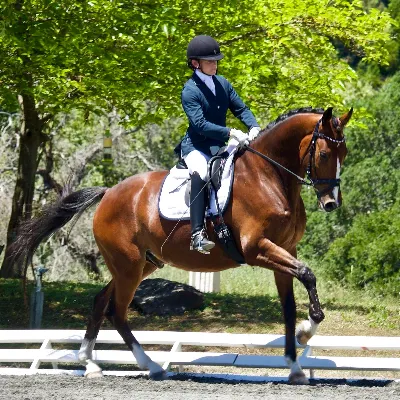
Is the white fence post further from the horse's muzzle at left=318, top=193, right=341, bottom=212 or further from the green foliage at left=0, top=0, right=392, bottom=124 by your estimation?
the horse's muzzle at left=318, top=193, right=341, bottom=212

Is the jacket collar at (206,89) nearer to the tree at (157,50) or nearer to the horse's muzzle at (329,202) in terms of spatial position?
the horse's muzzle at (329,202)

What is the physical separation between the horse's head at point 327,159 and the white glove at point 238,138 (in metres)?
0.60

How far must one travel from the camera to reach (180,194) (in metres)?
8.30

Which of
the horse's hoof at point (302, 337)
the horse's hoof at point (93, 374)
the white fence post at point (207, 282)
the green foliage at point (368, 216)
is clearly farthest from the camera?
the white fence post at point (207, 282)

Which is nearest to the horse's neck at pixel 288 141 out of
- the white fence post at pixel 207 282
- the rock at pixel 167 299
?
the rock at pixel 167 299

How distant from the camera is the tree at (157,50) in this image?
Answer: 1220 cm

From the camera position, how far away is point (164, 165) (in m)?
A: 22.3

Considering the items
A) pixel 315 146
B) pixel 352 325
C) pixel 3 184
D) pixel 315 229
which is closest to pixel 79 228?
pixel 3 184

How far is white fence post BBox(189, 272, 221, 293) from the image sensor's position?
1580cm

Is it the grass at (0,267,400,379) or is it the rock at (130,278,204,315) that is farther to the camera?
the rock at (130,278,204,315)

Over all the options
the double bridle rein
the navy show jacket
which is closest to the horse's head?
the double bridle rein

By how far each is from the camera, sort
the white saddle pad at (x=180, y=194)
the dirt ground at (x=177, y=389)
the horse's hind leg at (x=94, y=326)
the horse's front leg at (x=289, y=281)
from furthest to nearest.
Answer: the horse's hind leg at (x=94, y=326)
the white saddle pad at (x=180, y=194)
the horse's front leg at (x=289, y=281)
the dirt ground at (x=177, y=389)

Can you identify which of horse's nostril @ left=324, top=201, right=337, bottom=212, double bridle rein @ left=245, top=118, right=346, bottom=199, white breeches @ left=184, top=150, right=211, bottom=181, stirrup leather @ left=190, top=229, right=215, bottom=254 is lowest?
stirrup leather @ left=190, top=229, right=215, bottom=254

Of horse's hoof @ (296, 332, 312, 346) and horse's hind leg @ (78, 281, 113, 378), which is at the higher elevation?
horse's hoof @ (296, 332, 312, 346)
